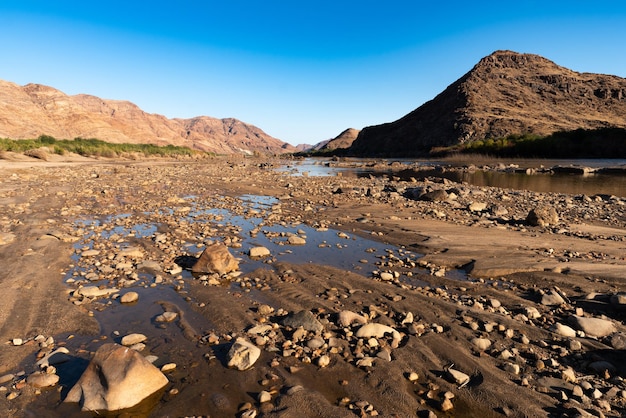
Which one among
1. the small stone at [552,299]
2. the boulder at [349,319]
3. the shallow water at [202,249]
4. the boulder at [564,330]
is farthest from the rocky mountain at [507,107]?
the boulder at [349,319]

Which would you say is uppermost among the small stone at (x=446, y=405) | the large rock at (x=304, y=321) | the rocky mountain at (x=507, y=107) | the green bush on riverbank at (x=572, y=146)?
the rocky mountain at (x=507, y=107)

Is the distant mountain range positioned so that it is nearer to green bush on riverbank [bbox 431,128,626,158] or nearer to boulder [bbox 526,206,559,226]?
green bush on riverbank [bbox 431,128,626,158]

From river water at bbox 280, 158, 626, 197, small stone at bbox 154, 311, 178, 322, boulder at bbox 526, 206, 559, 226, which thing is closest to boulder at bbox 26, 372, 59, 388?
small stone at bbox 154, 311, 178, 322

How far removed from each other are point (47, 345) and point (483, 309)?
6287mm

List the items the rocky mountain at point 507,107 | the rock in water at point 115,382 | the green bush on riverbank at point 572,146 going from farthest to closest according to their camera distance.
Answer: the rocky mountain at point 507,107
the green bush on riverbank at point 572,146
the rock in water at point 115,382

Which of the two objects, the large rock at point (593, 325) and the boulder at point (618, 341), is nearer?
the boulder at point (618, 341)

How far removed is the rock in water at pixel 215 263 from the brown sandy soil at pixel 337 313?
273 millimetres

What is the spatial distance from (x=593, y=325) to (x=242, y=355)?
16.2ft

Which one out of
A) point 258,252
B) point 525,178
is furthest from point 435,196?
point 525,178

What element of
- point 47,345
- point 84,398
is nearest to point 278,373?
point 84,398

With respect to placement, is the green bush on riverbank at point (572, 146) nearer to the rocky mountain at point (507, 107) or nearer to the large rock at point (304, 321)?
the rocky mountain at point (507, 107)

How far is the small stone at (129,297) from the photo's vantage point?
17.7ft

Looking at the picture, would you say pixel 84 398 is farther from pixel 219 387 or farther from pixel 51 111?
pixel 51 111

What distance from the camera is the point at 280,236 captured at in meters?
9.67
